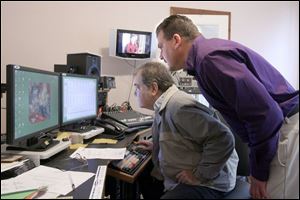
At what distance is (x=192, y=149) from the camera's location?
51.9 inches

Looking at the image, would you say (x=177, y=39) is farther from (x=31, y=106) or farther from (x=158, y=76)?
(x=31, y=106)

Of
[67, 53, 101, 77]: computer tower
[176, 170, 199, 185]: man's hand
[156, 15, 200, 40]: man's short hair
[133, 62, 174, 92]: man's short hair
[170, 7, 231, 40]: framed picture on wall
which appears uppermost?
[170, 7, 231, 40]: framed picture on wall

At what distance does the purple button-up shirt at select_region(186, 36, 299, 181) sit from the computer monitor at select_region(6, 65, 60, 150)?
2.13 feet

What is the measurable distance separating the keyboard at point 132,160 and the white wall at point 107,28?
172cm

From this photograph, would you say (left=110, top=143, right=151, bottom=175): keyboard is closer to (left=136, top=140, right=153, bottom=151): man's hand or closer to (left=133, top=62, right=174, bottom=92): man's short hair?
(left=136, top=140, right=153, bottom=151): man's hand

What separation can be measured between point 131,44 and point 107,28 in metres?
0.36

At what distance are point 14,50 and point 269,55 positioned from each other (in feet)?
9.78

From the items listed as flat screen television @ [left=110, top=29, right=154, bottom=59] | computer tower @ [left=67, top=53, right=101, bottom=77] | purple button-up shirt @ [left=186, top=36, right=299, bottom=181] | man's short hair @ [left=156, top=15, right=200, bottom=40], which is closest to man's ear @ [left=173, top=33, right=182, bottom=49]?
man's short hair @ [left=156, top=15, right=200, bottom=40]

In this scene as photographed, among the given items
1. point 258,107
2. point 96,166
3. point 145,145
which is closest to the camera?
point 258,107

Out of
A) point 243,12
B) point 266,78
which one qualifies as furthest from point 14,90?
point 243,12

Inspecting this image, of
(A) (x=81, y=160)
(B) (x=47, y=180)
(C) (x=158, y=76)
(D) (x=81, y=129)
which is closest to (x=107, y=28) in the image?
(D) (x=81, y=129)

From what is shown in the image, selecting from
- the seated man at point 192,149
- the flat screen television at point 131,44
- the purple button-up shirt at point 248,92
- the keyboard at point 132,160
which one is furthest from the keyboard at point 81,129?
the flat screen television at point 131,44

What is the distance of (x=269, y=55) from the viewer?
3.56 m

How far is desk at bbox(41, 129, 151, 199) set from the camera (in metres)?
0.97
